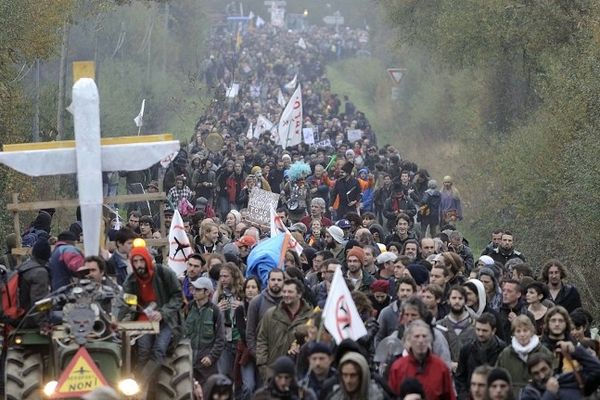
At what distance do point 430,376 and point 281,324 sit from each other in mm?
3092

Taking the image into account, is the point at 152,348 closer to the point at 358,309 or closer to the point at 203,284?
the point at 203,284

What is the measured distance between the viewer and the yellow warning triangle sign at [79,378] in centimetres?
1592

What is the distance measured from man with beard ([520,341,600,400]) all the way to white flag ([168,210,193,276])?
7.99 m

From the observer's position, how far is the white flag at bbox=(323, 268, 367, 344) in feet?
53.7

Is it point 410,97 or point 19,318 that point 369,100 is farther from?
point 19,318

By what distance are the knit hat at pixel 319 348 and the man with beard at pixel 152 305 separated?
2289 mm

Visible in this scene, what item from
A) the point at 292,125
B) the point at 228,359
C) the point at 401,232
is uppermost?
the point at 228,359

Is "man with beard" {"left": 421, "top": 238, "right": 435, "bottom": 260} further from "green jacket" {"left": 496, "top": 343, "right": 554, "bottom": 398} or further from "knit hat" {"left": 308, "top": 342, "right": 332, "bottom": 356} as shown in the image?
"knit hat" {"left": 308, "top": 342, "right": 332, "bottom": 356}

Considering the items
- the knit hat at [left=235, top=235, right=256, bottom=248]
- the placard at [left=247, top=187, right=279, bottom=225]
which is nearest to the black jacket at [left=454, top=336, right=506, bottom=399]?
the knit hat at [left=235, top=235, right=256, bottom=248]

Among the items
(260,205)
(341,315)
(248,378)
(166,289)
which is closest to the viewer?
(341,315)

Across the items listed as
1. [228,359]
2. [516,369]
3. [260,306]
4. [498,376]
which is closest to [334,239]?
[228,359]

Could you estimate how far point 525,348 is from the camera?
1672 cm

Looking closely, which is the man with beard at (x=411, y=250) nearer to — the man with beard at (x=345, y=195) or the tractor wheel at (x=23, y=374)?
the tractor wheel at (x=23, y=374)

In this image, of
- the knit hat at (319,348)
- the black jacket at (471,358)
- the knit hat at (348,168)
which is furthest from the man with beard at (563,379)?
the knit hat at (348,168)
